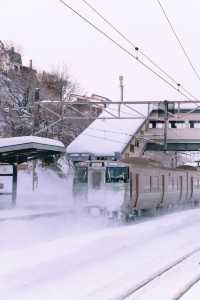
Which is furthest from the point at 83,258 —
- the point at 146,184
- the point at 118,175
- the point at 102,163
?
the point at 146,184

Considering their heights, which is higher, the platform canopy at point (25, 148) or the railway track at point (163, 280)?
the platform canopy at point (25, 148)

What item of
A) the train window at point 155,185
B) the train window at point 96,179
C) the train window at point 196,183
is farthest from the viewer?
the train window at point 196,183

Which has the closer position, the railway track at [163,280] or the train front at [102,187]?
the railway track at [163,280]

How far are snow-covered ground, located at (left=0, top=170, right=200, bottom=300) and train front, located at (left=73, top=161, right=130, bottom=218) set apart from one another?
0.73 meters

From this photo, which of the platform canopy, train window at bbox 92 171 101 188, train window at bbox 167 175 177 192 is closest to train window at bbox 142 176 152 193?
train window at bbox 92 171 101 188

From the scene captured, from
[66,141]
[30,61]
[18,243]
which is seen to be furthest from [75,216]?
[30,61]

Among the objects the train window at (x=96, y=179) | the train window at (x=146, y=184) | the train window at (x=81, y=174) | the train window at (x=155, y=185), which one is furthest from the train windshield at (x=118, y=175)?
the train window at (x=155, y=185)

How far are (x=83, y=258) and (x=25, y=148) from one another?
1092 cm

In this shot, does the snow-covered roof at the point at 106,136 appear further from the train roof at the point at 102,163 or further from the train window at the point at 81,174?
the train roof at the point at 102,163

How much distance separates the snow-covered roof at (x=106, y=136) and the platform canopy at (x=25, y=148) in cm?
3157

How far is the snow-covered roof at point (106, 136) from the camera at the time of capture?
206 feet

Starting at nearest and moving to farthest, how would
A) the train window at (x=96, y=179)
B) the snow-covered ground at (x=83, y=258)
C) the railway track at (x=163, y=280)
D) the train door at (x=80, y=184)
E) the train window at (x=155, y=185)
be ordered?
1. the railway track at (x=163, y=280)
2. the snow-covered ground at (x=83, y=258)
3. the train window at (x=96, y=179)
4. the train door at (x=80, y=184)
5. the train window at (x=155, y=185)

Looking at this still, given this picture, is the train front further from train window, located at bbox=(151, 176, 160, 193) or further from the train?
train window, located at bbox=(151, 176, 160, 193)

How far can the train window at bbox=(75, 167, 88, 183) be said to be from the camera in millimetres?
28812
